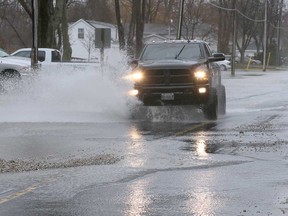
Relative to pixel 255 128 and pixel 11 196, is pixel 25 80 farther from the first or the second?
pixel 11 196

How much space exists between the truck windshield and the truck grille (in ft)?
3.24

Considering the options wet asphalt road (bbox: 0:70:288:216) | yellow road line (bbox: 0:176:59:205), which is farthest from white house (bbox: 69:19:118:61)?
yellow road line (bbox: 0:176:59:205)

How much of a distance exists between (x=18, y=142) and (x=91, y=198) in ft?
15.9

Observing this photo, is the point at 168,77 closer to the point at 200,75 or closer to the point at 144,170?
the point at 200,75

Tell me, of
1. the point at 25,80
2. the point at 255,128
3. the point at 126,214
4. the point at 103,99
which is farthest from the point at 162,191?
the point at 25,80

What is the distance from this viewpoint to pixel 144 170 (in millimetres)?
8266

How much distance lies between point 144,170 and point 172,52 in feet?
26.0

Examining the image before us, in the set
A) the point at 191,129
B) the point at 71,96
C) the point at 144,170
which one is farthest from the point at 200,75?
the point at 144,170

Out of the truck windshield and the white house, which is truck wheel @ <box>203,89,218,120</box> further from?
the white house

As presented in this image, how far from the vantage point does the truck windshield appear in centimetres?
1568

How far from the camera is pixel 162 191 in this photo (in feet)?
22.9

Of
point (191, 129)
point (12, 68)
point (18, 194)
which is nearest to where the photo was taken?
point (18, 194)

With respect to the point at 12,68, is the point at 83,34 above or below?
above

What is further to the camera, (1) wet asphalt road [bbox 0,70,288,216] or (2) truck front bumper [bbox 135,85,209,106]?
(2) truck front bumper [bbox 135,85,209,106]
